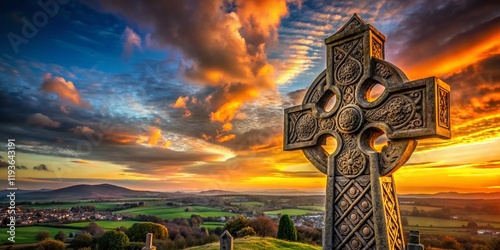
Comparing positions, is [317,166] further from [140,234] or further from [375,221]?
[140,234]

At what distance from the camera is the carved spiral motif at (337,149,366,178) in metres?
5.29

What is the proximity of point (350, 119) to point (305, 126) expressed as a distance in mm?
1086

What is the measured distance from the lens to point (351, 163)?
539 centimetres

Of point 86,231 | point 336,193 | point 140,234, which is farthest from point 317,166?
point 86,231

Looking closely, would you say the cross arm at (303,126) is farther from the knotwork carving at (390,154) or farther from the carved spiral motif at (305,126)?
the knotwork carving at (390,154)

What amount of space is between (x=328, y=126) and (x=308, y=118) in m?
0.53

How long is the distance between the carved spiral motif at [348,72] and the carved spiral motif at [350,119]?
0.54 metres

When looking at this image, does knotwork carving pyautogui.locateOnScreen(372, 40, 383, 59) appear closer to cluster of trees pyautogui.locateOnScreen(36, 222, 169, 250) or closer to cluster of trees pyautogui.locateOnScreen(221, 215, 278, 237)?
cluster of trees pyautogui.locateOnScreen(36, 222, 169, 250)

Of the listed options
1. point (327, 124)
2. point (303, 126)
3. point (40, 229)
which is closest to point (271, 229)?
point (40, 229)

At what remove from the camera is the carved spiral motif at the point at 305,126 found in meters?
6.24

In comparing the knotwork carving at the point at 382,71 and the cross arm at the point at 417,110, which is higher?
the knotwork carving at the point at 382,71

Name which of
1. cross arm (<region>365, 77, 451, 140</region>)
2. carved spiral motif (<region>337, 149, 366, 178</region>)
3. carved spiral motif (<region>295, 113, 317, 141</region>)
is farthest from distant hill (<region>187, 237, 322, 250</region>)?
cross arm (<region>365, 77, 451, 140</region>)

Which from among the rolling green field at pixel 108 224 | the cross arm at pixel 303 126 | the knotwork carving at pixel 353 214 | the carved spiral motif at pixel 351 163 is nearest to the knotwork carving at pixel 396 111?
the carved spiral motif at pixel 351 163

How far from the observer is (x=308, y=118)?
6.37 metres
